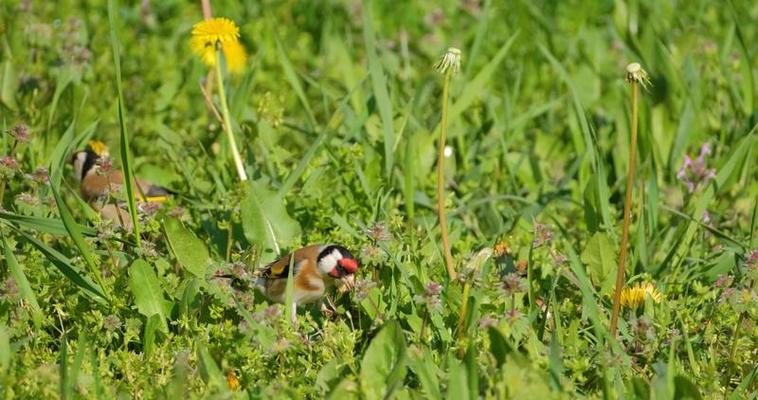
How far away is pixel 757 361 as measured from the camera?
12.4 feet

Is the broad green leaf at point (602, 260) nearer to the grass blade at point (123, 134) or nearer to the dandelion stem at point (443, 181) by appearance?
the dandelion stem at point (443, 181)

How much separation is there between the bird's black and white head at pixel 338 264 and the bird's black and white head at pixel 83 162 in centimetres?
148

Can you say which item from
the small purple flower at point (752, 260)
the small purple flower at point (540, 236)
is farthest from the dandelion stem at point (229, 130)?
the small purple flower at point (752, 260)

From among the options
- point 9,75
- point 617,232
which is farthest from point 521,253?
point 9,75

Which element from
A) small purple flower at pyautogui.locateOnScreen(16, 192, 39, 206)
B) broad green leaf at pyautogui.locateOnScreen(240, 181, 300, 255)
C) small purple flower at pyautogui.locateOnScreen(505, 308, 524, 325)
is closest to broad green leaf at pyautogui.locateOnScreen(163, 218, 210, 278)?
broad green leaf at pyautogui.locateOnScreen(240, 181, 300, 255)

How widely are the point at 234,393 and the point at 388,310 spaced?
2.22ft

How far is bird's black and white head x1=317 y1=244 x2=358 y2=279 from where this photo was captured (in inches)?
Answer: 154

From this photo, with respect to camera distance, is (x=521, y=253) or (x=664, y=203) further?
(x=664, y=203)

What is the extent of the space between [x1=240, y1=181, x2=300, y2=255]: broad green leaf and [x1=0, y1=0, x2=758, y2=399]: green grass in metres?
0.01

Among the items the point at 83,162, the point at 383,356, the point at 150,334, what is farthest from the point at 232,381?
the point at 83,162

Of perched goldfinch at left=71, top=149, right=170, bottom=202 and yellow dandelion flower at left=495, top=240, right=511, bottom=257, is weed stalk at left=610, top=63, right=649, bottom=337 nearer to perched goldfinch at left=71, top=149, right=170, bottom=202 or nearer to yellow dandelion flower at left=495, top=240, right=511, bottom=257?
yellow dandelion flower at left=495, top=240, right=511, bottom=257

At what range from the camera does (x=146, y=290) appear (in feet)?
12.7

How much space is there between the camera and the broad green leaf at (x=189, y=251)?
160 inches

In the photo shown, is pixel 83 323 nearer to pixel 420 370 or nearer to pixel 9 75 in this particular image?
pixel 420 370
